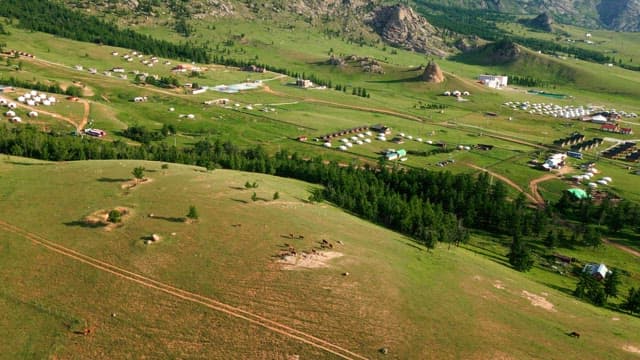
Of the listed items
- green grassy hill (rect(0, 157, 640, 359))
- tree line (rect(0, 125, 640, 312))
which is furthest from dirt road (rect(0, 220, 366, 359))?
tree line (rect(0, 125, 640, 312))

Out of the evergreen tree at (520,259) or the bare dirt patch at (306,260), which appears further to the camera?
the evergreen tree at (520,259)

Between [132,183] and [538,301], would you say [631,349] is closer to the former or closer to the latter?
[538,301]

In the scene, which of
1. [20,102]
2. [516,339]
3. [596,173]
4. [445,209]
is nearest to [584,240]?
[445,209]

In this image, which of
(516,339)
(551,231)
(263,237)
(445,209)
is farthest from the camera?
(445,209)

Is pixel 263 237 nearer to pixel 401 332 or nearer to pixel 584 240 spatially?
pixel 401 332

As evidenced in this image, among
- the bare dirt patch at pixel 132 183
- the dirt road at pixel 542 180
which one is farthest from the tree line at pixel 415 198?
the bare dirt patch at pixel 132 183

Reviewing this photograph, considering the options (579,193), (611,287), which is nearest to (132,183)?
(611,287)

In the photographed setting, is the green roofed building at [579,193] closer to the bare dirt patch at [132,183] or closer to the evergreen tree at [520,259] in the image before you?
the evergreen tree at [520,259]
